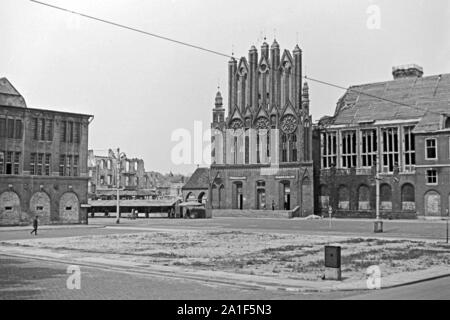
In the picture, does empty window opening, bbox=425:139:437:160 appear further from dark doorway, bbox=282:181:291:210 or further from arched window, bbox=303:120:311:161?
dark doorway, bbox=282:181:291:210

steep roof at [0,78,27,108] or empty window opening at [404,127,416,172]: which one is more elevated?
steep roof at [0,78,27,108]

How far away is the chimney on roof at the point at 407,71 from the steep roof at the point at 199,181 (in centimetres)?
3488

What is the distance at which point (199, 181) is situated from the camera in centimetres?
9700

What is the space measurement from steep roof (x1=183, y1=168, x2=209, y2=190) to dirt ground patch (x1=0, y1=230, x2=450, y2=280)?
60880 millimetres

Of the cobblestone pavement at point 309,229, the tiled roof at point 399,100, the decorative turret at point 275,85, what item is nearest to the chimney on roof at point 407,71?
the tiled roof at point 399,100

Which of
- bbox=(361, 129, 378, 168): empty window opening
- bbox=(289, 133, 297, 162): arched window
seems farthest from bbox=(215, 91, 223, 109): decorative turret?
bbox=(361, 129, 378, 168): empty window opening

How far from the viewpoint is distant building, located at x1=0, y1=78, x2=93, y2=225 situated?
54688 millimetres

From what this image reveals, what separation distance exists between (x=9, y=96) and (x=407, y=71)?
55144mm

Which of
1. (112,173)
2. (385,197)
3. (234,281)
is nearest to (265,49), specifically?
(385,197)

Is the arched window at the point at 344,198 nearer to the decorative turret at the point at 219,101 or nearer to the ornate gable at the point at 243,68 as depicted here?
the ornate gable at the point at 243,68

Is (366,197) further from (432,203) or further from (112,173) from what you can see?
(112,173)

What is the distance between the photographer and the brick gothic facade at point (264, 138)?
78.6 m
